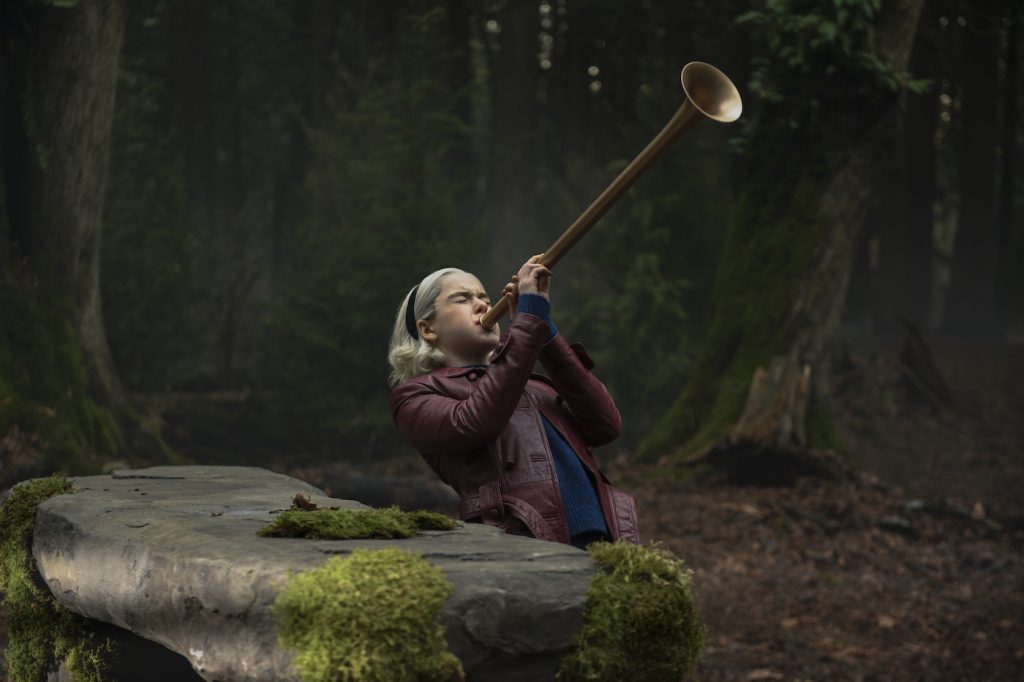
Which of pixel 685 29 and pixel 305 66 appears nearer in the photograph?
pixel 685 29

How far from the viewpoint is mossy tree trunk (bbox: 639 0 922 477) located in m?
10.5

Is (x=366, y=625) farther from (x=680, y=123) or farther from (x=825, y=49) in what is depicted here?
(x=825, y=49)

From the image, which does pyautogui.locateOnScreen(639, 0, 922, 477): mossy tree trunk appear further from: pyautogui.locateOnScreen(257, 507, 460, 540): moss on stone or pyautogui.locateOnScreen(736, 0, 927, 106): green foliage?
Answer: pyautogui.locateOnScreen(257, 507, 460, 540): moss on stone

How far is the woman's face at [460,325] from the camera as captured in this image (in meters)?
4.09

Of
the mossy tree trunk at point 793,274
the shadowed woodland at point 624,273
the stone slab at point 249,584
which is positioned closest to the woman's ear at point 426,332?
the stone slab at point 249,584

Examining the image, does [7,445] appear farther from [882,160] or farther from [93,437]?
[882,160]

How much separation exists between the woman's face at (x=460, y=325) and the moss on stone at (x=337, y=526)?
820 millimetres

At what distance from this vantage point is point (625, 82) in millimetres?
21781

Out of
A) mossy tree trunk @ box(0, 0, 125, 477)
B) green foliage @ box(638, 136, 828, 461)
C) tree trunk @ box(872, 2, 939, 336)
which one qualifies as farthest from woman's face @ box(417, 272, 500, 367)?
tree trunk @ box(872, 2, 939, 336)

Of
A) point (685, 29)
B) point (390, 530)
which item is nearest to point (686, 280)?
point (685, 29)

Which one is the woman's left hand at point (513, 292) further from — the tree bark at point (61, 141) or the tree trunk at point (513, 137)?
the tree trunk at point (513, 137)

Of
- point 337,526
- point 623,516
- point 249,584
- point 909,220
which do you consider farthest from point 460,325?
point 909,220

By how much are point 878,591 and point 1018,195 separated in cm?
2010

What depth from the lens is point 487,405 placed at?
355 cm
